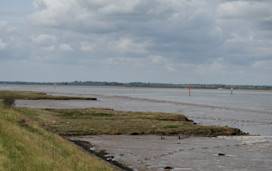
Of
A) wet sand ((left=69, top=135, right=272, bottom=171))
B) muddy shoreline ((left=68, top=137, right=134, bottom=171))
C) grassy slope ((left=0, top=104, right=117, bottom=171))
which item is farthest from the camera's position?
wet sand ((left=69, top=135, right=272, bottom=171))

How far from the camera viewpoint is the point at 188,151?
2342 centimetres

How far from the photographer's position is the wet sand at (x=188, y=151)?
1964cm

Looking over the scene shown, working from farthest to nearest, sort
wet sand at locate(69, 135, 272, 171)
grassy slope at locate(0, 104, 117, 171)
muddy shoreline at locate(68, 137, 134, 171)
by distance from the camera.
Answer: wet sand at locate(69, 135, 272, 171) → muddy shoreline at locate(68, 137, 134, 171) → grassy slope at locate(0, 104, 117, 171)

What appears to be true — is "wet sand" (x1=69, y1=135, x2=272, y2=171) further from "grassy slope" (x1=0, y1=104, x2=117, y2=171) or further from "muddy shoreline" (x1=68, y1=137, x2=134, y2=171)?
"grassy slope" (x1=0, y1=104, x2=117, y2=171)

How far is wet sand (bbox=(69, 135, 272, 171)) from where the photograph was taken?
19641mm

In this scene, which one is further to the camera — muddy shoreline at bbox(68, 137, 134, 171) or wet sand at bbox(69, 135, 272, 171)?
wet sand at bbox(69, 135, 272, 171)

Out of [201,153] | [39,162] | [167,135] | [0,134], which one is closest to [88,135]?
[167,135]

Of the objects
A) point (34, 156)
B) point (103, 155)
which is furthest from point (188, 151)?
point (34, 156)

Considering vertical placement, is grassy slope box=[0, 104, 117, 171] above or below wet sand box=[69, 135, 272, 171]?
above

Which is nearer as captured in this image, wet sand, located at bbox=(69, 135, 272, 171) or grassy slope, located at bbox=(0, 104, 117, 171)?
grassy slope, located at bbox=(0, 104, 117, 171)

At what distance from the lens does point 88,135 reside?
2917 cm

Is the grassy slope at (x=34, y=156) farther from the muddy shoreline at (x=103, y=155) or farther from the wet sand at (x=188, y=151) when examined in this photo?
the wet sand at (x=188, y=151)

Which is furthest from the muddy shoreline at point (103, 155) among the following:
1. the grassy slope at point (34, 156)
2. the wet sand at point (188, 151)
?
the grassy slope at point (34, 156)

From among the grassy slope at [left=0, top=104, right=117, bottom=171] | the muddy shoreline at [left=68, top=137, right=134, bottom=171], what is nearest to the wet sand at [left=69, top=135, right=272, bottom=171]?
the muddy shoreline at [left=68, top=137, right=134, bottom=171]
